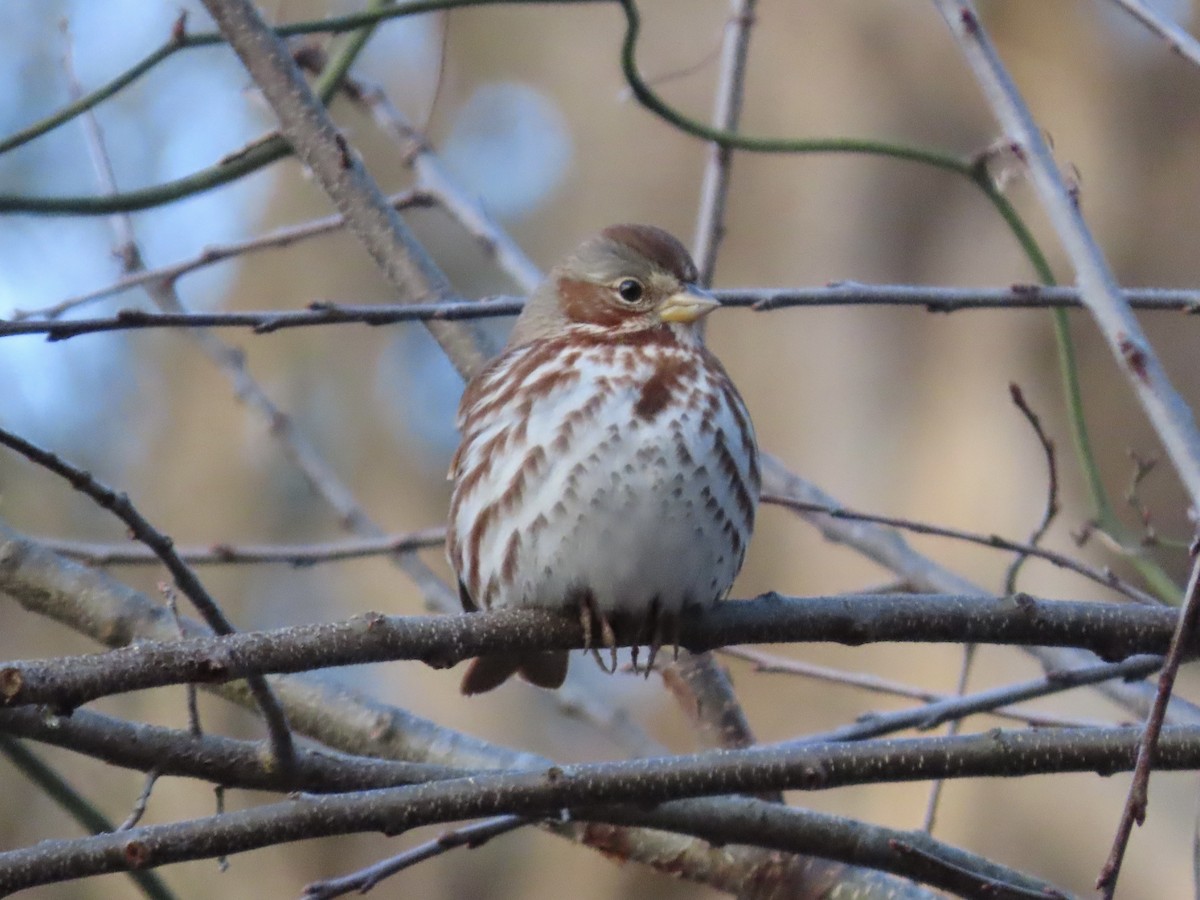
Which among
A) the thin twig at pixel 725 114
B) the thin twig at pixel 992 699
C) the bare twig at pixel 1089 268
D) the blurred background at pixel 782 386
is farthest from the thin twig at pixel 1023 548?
the blurred background at pixel 782 386

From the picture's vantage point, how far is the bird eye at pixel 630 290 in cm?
363

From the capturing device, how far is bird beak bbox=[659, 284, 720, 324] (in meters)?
3.41

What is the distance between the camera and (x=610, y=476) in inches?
121

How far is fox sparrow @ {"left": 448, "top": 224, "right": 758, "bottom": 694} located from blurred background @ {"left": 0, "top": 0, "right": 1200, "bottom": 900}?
13.3 ft

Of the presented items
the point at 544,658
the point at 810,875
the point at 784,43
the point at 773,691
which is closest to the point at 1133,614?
the point at 810,875

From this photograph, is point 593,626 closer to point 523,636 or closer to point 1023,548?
point 523,636

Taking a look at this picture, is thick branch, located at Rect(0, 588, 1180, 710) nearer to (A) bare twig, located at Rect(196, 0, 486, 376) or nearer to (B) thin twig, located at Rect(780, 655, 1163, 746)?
(B) thin twig, located at Rect(780, 655, 1163, 746)

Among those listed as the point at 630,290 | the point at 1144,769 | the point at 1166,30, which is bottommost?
the point at 1144,769

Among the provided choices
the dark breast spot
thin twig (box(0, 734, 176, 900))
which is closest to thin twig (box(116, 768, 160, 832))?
thin twig (box(0, 734, 176, 900))

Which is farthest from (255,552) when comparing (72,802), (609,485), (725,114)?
(725,114)

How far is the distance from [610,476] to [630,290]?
2.39 ft

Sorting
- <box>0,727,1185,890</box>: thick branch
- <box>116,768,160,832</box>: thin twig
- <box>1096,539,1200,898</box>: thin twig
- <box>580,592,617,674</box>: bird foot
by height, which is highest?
<box>580,592,617,674</box>: bird foot

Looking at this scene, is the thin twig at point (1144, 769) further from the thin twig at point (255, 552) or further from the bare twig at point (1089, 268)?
the thin twig at point (255, 552)

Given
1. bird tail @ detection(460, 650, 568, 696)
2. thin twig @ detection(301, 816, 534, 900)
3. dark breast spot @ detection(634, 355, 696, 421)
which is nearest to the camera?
thin twig @ detection(301, 816, 534, 900)
